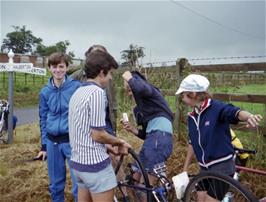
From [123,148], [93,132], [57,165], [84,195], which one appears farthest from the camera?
[57,165]

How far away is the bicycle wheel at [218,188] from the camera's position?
288 centimetres

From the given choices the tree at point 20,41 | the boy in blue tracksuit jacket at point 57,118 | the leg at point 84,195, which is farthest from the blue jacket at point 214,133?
the tree at point 20,41

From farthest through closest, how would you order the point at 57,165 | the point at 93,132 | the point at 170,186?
the point at 57,165, the point at 170,186, the point at 93,132

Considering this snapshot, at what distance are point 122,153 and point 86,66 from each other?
774 millimetres

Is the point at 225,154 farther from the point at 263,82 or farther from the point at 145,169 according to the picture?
the point at 263,82

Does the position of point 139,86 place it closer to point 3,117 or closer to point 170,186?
point 170,186

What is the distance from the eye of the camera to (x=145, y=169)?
12.5 ft

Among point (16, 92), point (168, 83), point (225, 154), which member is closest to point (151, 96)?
point (225, 154)

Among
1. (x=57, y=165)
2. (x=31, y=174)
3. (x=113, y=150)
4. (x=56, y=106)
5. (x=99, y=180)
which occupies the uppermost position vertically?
(x=56, y=106)

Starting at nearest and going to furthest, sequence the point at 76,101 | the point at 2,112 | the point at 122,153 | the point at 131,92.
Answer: the point at 76,101 → the point at 122,153 → the point at 131,92 → the point at 2,112

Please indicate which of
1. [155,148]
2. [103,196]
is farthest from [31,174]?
[103,196]

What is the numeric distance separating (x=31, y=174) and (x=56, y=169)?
1853 millimetres

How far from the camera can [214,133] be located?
3.26 m

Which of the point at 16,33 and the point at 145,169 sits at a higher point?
the point at 16,33
